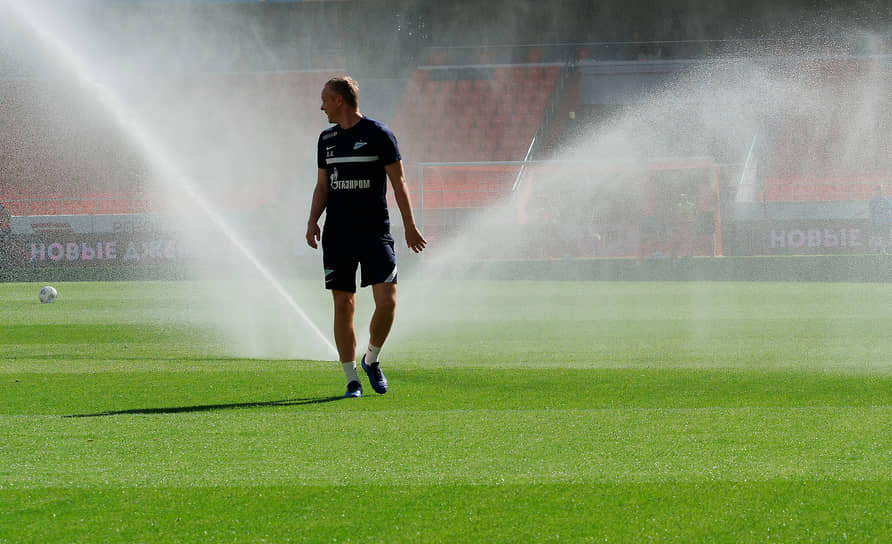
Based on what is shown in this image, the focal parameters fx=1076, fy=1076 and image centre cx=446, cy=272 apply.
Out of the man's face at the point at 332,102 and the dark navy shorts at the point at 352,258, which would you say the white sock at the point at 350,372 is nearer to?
the dark navy shorts at the point at 352,258

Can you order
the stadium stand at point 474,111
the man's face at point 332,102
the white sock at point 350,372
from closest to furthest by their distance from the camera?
the man's face at point 332,102
the white sock at point 350,372
the stadium stand at point 474,111

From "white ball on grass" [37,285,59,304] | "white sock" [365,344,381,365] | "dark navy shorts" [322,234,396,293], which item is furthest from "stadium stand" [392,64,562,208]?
"dark navy shorts" [322,234,396,293]

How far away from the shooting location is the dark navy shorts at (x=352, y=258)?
16.9ft

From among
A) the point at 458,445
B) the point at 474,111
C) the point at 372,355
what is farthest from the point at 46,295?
the point at 474,111

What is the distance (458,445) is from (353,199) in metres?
1.68

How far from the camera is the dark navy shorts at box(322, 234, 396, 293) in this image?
5.14 meters

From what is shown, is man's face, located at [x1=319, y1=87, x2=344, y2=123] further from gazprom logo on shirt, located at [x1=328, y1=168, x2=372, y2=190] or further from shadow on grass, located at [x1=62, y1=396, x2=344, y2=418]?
shadow on grass, located at [x1=62, y1=396, x2=344, y2=418]

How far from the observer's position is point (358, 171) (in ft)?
16.8

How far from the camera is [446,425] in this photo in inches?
169

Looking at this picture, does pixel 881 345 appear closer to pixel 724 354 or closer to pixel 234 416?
pixel 724 354

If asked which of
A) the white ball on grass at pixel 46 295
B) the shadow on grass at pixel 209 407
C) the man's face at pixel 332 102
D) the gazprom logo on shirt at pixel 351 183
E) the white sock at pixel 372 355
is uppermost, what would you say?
the man's face at pixel 332 102

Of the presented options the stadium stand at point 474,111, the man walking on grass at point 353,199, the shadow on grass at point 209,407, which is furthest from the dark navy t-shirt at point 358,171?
the stadium stand at point 474,111

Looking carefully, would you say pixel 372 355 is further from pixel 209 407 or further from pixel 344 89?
pixel 344 89

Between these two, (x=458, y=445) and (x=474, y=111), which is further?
(x=474, y=111)
